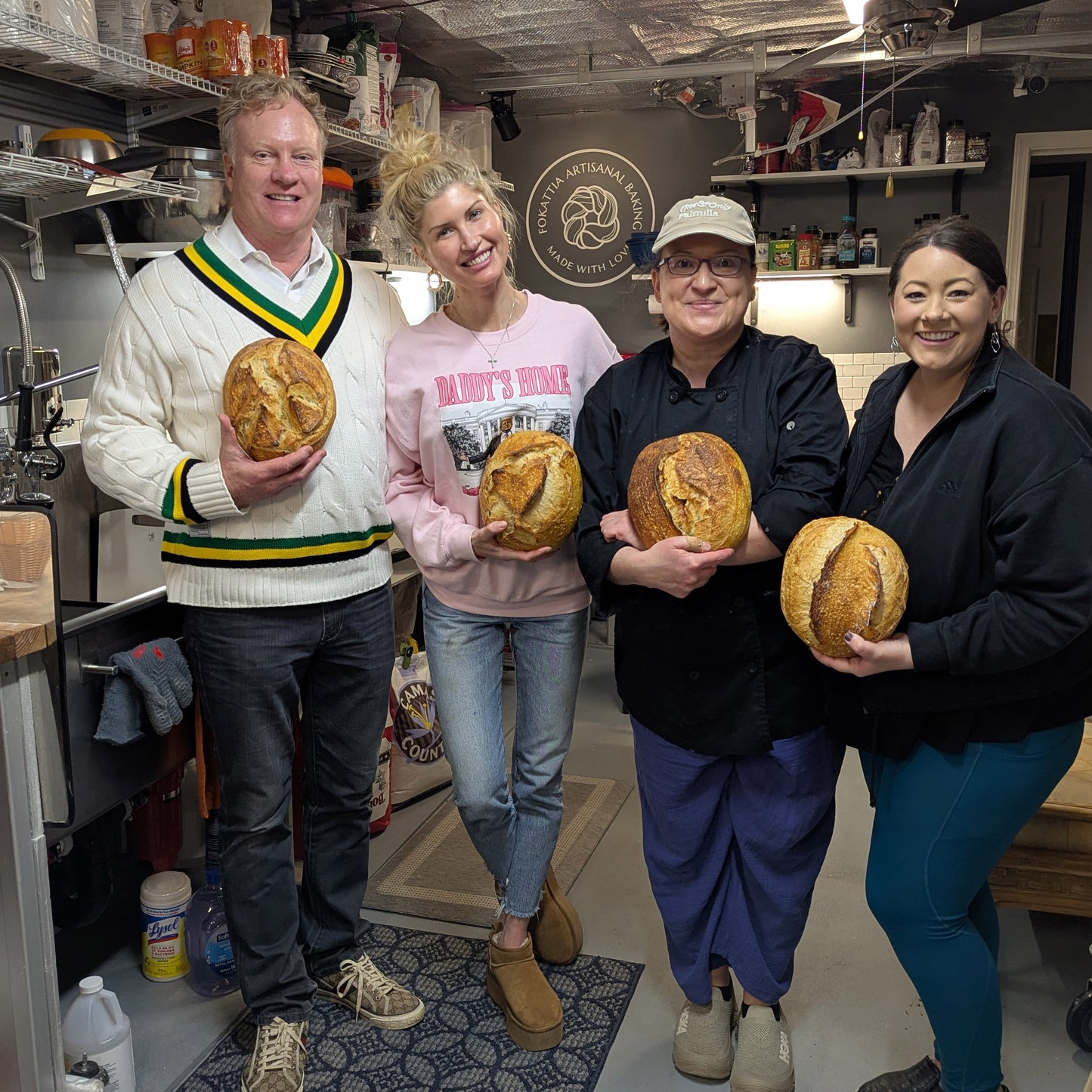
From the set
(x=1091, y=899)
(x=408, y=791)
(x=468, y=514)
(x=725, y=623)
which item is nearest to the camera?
(x=725, y=623)

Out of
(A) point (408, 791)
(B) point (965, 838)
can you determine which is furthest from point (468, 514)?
(A) point (408, 791)

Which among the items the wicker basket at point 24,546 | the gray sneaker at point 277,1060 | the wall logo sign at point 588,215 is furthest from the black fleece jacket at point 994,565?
the wall logo sign at point 588,215

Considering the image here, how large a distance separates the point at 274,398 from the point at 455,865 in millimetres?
1580

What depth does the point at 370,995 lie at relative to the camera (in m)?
2.19

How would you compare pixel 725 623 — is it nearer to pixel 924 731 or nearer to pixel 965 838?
pixel 924 731

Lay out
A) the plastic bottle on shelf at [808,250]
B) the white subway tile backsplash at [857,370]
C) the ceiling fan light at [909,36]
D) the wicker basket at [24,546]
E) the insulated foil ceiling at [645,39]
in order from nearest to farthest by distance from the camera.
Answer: the wicker basket at [24,546]
the ceiling fan light at [909,36]
the insulated foil ceiling at [645,39]
the plastic bottle on shelf at [808,250]
the white subway tile backsplash at [857,370]

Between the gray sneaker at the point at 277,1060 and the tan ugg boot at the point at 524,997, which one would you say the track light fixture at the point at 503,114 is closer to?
the tan ugg boot at the point at 524,997

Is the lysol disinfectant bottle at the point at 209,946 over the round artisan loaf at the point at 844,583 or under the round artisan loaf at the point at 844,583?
under

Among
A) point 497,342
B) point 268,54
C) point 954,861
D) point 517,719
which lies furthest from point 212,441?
point 268,54

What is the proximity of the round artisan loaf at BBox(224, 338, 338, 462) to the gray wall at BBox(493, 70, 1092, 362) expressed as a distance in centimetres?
399

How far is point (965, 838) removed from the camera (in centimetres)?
158

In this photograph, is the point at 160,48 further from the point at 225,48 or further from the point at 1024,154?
the point at 1024,154

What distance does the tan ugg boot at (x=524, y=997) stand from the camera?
211 centimetres

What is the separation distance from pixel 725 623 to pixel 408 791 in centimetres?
178
